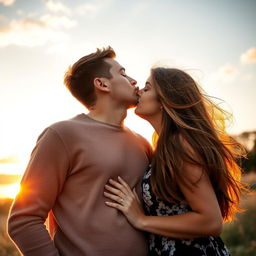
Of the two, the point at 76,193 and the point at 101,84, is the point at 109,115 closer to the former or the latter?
the point at 101,84

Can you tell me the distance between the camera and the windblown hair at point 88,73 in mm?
3549

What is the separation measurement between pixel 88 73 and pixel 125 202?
1.44 m

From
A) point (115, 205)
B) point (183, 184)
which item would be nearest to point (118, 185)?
point (115, 205)

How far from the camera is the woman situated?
9.03 ft

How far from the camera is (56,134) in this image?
2.75m

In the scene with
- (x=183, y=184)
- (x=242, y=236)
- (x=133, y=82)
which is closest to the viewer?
(x=183, y=184)

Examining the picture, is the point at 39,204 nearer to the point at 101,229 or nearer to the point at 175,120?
the point at 101,229

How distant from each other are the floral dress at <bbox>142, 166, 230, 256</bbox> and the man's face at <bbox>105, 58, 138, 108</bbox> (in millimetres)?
835

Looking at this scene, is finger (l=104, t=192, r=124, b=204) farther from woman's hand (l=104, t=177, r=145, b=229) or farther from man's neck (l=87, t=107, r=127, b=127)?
man's neck (l=87, t=107, r=127, b=127)

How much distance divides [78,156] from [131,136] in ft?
2.57

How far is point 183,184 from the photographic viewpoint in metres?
2.76

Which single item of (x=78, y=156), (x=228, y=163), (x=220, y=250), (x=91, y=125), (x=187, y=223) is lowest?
(x=220, y=250)

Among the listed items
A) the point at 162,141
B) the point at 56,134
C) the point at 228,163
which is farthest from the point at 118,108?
the point at 228,163

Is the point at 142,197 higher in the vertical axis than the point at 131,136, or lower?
lower
